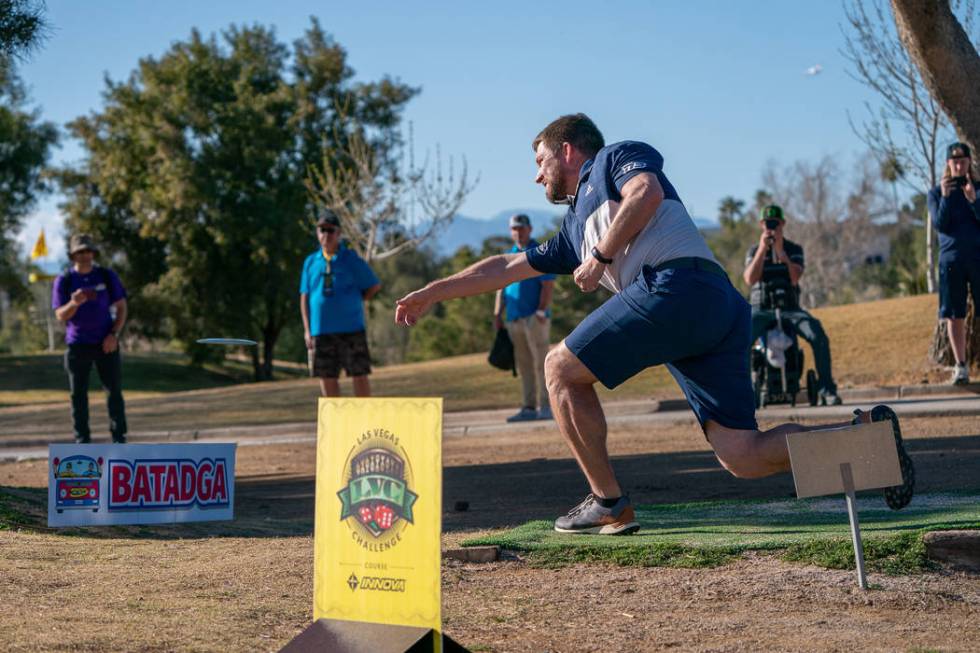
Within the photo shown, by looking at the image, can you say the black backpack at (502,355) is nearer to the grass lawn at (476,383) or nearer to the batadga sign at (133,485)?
the grass lawn at (476,383)

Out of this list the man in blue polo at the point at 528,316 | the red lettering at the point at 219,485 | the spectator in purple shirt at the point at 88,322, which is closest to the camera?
the red lettering at the point at 219,485

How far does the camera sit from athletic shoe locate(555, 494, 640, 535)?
5.97 metres

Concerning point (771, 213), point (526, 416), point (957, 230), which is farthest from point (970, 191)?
point (526, 416)

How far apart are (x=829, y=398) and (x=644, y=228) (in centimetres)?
944

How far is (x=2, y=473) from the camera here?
12.7 metres

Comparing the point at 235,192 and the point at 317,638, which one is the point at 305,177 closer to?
the point at 235,192

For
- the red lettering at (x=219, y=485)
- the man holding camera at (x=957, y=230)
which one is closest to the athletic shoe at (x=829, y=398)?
the man holding camera at (x=957, y=230)

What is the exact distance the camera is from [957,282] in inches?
536

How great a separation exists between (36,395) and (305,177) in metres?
15.0

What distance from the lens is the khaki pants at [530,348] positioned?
15.0 m

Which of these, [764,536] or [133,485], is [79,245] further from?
[764,536]

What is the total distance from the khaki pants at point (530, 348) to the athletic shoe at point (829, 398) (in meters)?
3.25

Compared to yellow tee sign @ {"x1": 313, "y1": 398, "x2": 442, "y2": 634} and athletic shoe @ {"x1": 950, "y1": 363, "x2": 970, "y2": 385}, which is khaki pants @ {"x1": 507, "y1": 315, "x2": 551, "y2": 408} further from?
yellow tee sign @ {"x1": 313, "y1": 398, "x2": 442, "y2": 634}

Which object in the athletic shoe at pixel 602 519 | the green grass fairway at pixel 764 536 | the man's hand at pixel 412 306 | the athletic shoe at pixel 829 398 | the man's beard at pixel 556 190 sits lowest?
the green grass fairway at pixel 764 536
